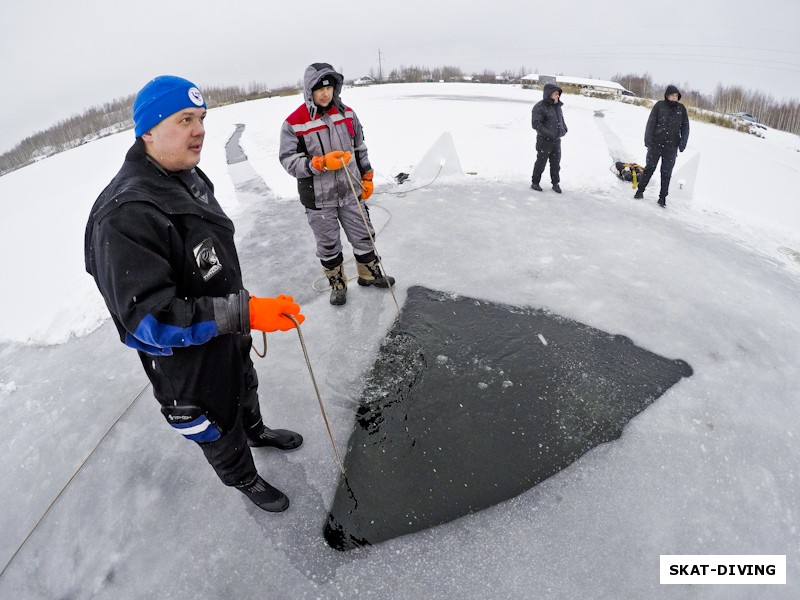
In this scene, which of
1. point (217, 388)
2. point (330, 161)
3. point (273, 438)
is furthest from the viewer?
point (330, 161)

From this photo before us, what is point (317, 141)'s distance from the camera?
114 inches

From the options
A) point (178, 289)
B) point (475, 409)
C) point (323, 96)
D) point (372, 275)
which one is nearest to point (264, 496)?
point (178, 289)

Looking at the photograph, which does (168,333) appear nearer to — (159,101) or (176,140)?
(176,140)

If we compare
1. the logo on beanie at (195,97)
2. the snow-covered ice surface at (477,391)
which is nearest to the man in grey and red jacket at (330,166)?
the snow-covered ice surface at (477,391)

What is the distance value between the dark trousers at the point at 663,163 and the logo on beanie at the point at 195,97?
538cm

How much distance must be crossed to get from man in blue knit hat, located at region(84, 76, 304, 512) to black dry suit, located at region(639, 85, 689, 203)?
17.6 feet

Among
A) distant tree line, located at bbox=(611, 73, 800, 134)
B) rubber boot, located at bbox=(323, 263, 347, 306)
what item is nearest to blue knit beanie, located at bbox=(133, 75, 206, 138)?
rubber boot, located at bbox=(323, 263, 347, 306)

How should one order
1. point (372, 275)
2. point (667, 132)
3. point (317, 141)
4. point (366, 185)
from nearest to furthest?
point (317, 141) → point (366, 185) → point (372, 275) → point (667, 132)

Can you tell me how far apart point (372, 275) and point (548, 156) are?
344 centimetres

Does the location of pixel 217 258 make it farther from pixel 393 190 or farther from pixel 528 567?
pixel 393 190

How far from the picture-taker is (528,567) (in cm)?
166

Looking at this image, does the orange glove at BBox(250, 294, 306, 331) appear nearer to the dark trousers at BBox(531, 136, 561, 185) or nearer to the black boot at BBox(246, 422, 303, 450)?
the black boot at BBox(246, 422, 303, 450)

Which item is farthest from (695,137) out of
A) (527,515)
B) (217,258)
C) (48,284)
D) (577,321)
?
(48,284)

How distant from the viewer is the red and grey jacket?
2.86m
